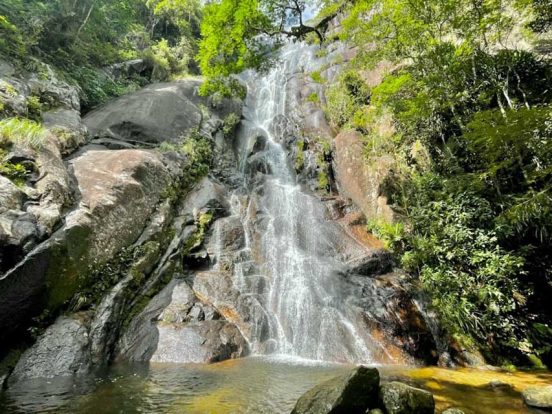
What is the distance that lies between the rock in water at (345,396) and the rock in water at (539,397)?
3.11m

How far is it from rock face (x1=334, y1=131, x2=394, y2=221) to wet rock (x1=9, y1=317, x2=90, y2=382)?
41.0 feet

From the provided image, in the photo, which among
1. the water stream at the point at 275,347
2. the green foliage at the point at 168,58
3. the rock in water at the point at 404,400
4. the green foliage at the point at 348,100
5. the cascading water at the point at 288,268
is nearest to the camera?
the rock in water at the point at 404,400

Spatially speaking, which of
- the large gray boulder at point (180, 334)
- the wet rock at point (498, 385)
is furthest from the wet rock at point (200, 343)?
the wet rock at point (498, 385)

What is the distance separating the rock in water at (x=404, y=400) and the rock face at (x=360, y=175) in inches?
412

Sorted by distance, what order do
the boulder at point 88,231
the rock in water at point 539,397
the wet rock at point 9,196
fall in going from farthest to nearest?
the wet rock at point 9,196 → the boulder at point 88,231 → the rock in water at point 539,397

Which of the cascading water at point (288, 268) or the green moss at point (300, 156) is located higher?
the green moss at point (300, 156)

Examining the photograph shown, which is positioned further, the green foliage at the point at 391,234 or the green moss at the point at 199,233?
the green foliage at the point at 391,234

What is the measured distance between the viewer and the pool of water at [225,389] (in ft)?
19.2

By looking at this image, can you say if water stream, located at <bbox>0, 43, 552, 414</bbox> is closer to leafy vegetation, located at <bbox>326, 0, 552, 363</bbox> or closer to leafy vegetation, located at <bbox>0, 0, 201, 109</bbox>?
leafy vegetation, located at <bbox>326, 0, 552, 363</bbox>

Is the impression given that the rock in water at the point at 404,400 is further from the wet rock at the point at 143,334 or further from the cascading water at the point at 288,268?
the wet rock at the point at 143,334

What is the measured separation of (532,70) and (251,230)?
486 inches

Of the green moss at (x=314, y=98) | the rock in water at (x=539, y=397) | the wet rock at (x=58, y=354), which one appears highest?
the green moss at (x=314, y=98)

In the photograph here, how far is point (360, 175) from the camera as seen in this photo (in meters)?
17.7

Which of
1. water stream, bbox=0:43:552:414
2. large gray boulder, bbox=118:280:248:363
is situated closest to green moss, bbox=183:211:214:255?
water stream, bbox=0:43:552:414
